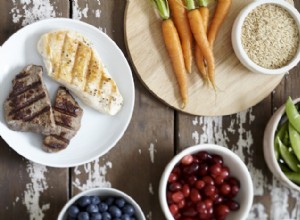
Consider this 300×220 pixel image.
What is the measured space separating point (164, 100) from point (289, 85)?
15.6 inches

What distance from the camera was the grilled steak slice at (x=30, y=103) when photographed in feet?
5.00

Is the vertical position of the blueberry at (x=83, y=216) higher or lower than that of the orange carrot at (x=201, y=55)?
lower

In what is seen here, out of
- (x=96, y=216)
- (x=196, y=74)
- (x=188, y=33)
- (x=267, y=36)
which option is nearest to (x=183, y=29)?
(x=188, y=33)

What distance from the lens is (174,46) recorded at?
164cm

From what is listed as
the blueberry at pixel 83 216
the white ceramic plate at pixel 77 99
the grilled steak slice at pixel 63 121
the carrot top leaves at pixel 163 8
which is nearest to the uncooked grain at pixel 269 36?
the carrot top leaves at pixel 163 8

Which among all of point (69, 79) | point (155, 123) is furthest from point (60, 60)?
point (155, 123)

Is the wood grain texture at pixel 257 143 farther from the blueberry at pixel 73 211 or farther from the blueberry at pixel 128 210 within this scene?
the blueberry at pixel 73 211

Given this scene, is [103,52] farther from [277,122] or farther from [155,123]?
[277,122]

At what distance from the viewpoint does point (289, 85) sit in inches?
69.3

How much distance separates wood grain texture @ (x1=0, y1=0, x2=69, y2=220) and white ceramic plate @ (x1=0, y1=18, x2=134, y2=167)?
0.24ft

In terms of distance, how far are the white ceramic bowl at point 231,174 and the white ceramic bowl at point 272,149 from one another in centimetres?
9

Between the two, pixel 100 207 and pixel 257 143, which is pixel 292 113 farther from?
pixel 100 207

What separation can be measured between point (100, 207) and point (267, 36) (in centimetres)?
66

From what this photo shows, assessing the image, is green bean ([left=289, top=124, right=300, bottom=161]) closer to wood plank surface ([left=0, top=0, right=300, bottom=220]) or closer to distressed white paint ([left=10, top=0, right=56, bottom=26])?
wood plank surface ([left=0, top=0, right=300, bottom=220])
